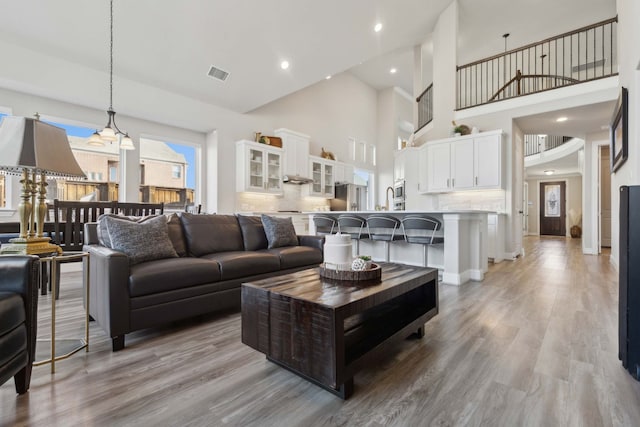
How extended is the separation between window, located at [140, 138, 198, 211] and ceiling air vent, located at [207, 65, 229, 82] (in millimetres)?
1545

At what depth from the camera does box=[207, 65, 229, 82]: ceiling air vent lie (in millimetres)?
4864

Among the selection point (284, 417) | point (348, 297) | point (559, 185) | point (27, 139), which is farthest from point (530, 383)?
point (559, 185)

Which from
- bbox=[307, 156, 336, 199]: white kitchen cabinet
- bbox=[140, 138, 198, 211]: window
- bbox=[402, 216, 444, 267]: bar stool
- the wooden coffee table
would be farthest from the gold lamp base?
bbox=[307, 156, 336, 199]: white kitchen cabinet

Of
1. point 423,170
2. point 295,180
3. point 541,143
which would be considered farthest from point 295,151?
point 541,143

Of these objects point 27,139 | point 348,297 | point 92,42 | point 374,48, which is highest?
point 374,48

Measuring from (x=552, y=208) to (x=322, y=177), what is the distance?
9.94 m

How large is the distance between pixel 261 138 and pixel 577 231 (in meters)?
11.1

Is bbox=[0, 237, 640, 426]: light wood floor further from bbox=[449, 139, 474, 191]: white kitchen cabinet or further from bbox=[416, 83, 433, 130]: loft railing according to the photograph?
bbox=[416, 83, 433, 130]: loft railing

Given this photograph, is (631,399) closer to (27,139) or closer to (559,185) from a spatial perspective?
(27,139)

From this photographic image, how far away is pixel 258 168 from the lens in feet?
20.5

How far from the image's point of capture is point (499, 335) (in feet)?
6.94

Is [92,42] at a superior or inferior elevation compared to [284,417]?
superior

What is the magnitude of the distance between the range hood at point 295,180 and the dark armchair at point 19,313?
5409mm

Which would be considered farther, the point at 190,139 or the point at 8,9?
the point at 190,139
